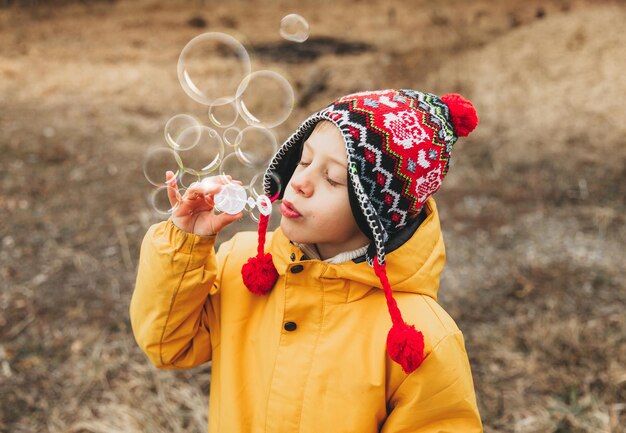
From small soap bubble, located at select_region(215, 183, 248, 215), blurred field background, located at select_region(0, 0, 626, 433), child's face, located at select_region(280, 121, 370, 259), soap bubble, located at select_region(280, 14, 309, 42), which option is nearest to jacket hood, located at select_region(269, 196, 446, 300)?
child's face, located at select_region(280, 121, 370, 259)

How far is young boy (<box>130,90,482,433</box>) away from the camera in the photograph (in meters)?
1.68

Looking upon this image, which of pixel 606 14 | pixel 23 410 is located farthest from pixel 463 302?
pixel 606 14

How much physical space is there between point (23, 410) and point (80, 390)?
0.29 metres

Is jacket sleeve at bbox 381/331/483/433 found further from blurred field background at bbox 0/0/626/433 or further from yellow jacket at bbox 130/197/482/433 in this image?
blurred field background at bbox 0/0/626/433

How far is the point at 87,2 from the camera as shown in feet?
34.2

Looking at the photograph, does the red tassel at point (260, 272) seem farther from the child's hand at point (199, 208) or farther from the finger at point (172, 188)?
the finger at point (172, 188)

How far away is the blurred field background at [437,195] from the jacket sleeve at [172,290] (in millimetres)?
1379

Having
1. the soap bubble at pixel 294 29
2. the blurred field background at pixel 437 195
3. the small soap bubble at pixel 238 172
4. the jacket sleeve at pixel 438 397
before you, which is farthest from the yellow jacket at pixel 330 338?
the small soap bubble at pixel 238 172

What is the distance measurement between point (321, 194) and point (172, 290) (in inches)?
21.2

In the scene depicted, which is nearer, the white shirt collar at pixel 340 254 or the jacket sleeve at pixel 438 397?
the jacket sleeve at pixel 438 397

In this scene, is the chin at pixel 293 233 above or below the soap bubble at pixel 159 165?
above

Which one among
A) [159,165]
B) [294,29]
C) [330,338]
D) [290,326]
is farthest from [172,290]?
[159,165]

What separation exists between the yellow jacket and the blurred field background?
149 cm

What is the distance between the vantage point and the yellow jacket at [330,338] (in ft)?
5.65
